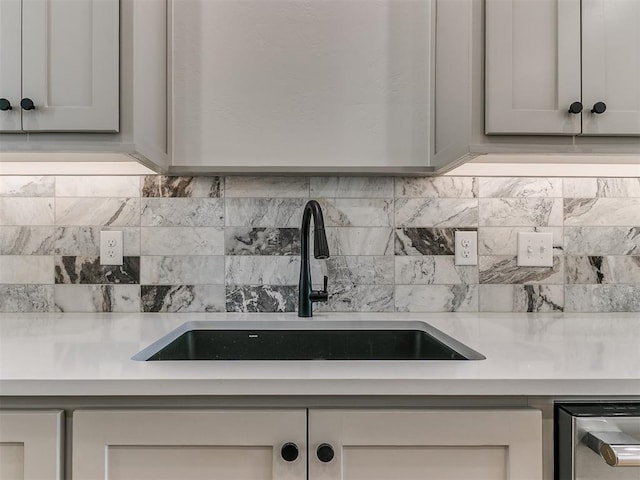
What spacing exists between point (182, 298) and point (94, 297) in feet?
0.93

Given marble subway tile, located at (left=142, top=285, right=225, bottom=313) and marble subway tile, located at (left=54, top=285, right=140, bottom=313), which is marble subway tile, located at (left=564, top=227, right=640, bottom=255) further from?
marble subway tile, located at (left=54, top=285, right=140, bottom=313)

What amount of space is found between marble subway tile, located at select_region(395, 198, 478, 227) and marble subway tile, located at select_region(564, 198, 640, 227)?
325mm

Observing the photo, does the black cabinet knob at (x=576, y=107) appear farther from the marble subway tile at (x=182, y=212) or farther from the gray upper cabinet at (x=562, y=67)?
the marble subway tile at (x=182, y=212)

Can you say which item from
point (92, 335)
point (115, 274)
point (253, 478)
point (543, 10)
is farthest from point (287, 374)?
point (543, 10)

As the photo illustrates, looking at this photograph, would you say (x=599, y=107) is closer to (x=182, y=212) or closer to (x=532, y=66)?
(x=532, y=66)

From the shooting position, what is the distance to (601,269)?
144 cm

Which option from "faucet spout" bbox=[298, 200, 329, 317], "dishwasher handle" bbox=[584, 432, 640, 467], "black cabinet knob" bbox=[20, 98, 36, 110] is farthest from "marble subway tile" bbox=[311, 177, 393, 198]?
"dishwasher handle" bbox=[584, 432, 640, 467]

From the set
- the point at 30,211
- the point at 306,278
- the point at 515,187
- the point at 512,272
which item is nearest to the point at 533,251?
the point at 512,272

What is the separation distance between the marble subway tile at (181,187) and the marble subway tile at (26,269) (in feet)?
1.29

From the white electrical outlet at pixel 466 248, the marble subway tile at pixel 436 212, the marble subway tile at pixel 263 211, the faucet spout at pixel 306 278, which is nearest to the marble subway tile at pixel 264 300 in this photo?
the faucet spout at pixel 306 278

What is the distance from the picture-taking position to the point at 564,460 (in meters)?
0.73

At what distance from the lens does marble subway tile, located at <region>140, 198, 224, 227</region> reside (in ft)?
4.61

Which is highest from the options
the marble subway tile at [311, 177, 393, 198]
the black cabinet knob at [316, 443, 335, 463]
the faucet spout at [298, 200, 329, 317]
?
the marble subway tile at [311, 177, 393, 198]

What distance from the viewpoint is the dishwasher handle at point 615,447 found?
0.66m
